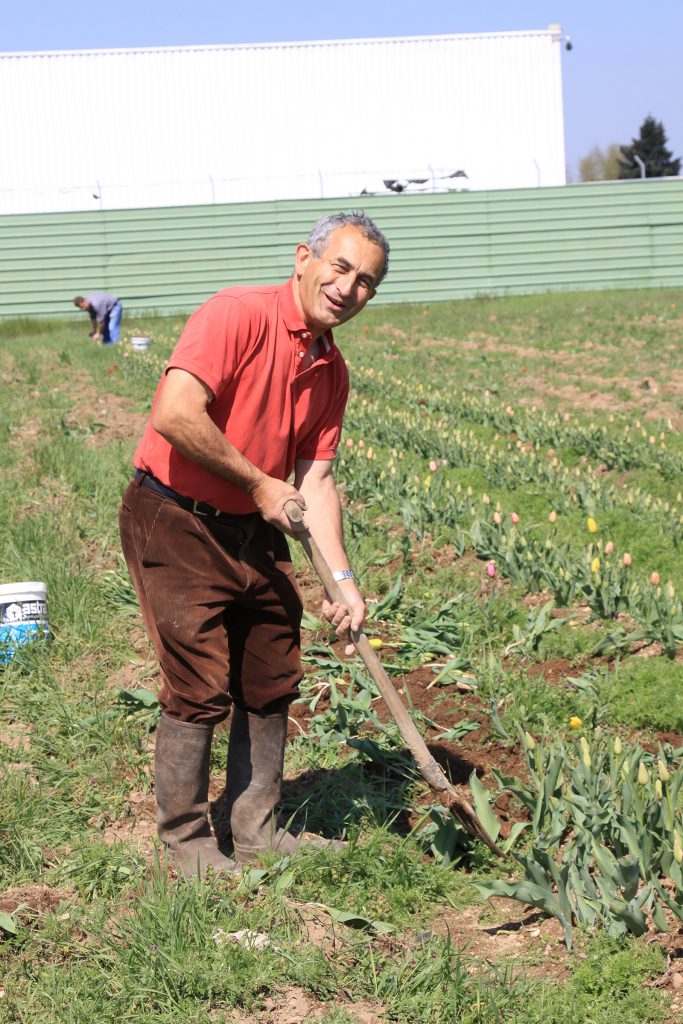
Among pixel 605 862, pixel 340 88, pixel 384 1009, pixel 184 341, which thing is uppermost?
pixel 340 88

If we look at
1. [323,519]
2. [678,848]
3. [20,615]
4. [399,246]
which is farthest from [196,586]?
[399,246]

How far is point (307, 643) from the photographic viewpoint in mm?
5309

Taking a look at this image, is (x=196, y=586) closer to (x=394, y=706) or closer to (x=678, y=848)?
(x=394, y=706)

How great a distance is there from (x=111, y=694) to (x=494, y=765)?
1.64m

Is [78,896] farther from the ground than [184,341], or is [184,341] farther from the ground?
[184,341]

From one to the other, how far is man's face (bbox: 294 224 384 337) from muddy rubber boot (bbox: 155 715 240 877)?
129cm

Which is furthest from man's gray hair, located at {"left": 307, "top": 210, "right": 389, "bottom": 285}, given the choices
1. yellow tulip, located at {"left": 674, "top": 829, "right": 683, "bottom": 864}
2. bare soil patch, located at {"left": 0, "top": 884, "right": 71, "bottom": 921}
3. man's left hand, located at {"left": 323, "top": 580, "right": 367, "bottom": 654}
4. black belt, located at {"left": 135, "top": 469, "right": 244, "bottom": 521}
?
bare soil patch, located at {"left": 0, "top": 884, "right": 71, "bottom": 921}

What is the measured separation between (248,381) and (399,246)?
21615 millimetres

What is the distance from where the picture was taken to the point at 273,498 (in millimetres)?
3332

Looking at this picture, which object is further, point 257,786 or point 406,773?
point 406,773

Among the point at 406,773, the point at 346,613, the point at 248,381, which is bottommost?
the point at 406,773

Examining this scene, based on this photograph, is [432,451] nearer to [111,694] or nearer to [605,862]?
[111,694]

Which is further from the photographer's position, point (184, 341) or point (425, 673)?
point (425, 673)

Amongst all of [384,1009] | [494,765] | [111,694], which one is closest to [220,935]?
[384,1009]
